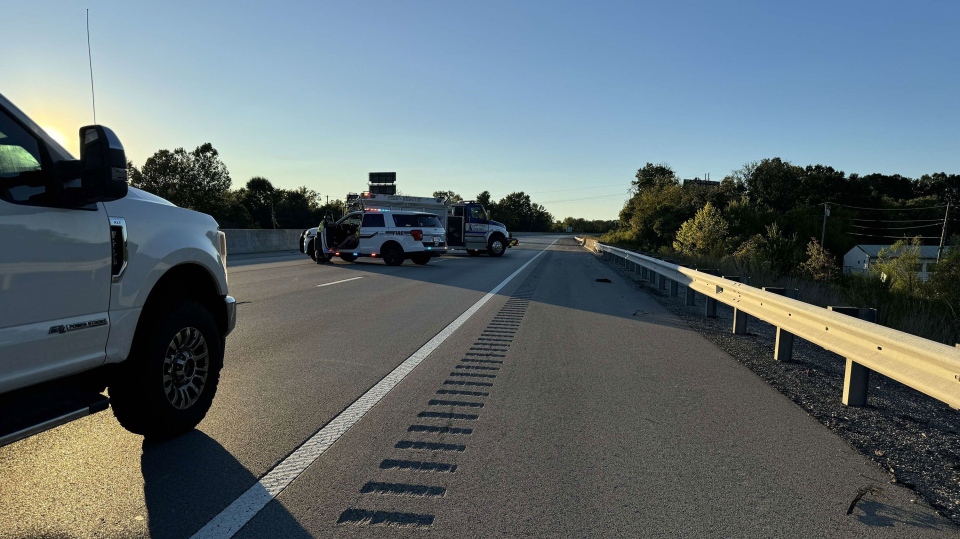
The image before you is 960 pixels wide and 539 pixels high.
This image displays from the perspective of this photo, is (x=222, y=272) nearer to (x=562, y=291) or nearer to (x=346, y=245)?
(x=562, y=291)

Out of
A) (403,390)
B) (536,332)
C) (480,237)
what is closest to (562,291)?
(536,332)

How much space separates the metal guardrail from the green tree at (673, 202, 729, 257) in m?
19.6

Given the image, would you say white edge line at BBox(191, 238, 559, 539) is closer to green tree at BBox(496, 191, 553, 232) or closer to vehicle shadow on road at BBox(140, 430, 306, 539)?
vehicle shadow on road at BBox(140, 430, 306, 539)

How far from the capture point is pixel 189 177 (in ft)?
285

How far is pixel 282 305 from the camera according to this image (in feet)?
35.9

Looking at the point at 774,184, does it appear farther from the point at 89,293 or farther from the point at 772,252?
the point at 89,293

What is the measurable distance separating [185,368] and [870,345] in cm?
490

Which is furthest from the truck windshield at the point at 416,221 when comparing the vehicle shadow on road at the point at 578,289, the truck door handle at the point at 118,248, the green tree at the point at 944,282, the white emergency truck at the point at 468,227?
the truck door handle at the point at 118,248

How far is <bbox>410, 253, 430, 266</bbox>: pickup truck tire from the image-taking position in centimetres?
2306

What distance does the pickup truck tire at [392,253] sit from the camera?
73.4 ft

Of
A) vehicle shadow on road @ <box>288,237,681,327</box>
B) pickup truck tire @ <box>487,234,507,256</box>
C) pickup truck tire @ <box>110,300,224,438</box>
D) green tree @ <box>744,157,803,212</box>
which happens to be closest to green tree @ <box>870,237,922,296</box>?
vehicle shadow on road @ <box>288,237,681,327</box>

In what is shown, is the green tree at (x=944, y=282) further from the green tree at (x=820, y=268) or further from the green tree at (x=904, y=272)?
the green tree at (x=820, y=268)

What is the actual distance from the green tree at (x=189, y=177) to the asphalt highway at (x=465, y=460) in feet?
282

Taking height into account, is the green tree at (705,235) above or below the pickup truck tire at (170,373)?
above
